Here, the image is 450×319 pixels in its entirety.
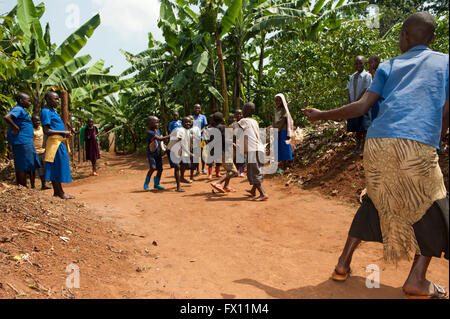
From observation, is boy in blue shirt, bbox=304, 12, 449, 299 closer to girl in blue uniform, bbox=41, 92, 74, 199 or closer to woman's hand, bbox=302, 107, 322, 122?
woman's hand, bbox=302, 107, 322, 122

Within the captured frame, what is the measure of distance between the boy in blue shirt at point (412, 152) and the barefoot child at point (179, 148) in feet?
16.7

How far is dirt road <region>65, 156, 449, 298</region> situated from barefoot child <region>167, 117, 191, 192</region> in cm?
72

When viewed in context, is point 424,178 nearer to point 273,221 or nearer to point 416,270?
point 416,270

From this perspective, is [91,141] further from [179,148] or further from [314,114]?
[314,114]

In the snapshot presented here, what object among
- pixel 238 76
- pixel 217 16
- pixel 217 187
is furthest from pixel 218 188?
pixel 238 76

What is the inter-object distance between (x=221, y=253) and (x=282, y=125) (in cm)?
422

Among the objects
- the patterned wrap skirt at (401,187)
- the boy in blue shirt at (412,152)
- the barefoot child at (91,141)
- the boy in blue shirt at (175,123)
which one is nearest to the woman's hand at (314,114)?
the boy in blue shirt at (412,152)

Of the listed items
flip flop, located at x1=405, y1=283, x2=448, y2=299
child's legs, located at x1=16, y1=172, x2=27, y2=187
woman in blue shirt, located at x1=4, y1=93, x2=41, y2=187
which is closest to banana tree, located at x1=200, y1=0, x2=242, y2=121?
woman in blue shirt, located at x1=4, y1=93, x2=41, y2=187

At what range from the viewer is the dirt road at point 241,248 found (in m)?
2.58

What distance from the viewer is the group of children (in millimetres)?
5801

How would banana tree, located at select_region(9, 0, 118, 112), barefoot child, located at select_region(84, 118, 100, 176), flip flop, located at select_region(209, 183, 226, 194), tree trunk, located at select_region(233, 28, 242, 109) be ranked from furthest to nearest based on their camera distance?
tree trunk, located at select_region(233, 28, 242, 109) → barefoot child, located at select_region(84, 118, 100, 176) → banana tree, located at select_region(9, 0, 118, 112) → flip flop, located at select_region(209, 183, 226, 194)

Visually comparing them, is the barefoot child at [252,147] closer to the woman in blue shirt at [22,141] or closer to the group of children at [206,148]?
the group of children at [206,148]

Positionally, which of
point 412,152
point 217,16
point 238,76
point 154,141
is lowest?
point 154,141

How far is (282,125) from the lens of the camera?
7.06 m
